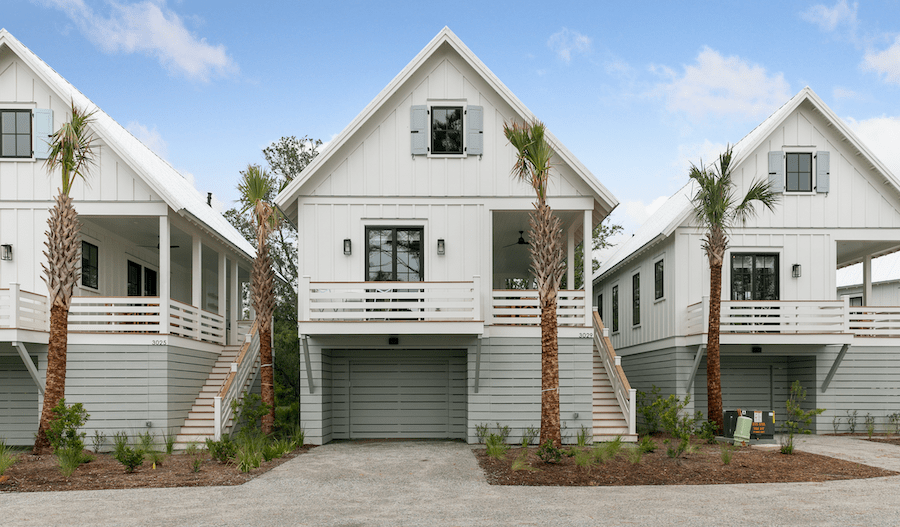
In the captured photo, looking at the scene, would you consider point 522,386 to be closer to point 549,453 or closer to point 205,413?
point 549,453

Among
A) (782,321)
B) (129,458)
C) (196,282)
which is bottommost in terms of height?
(129,458)

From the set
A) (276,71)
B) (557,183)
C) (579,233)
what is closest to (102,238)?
(276,71)

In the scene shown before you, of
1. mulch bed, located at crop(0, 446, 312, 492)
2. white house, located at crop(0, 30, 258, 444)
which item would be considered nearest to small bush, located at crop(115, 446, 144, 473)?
mulch bed, located at crop(0, 446, 312, 492)

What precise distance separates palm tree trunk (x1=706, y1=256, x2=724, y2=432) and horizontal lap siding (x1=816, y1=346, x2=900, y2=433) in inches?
155

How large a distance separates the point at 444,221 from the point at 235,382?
625cm

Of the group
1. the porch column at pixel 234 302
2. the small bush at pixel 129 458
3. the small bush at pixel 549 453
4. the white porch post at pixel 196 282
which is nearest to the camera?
the small bush at pixel 129 458

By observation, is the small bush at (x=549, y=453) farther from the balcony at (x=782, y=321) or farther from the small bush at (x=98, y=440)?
the small bush at (x=98, y=440)

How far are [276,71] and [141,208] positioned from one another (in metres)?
8.13

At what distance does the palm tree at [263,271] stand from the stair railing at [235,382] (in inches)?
33.9

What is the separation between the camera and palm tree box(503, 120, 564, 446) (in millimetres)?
12820

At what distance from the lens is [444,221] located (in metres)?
16.6

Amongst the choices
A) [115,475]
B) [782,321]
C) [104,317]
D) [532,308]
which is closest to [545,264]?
[532,308]

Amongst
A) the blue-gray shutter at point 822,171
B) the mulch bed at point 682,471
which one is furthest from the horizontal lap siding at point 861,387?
the mulch bed at point 682,471

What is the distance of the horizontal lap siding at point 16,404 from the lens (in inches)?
681
